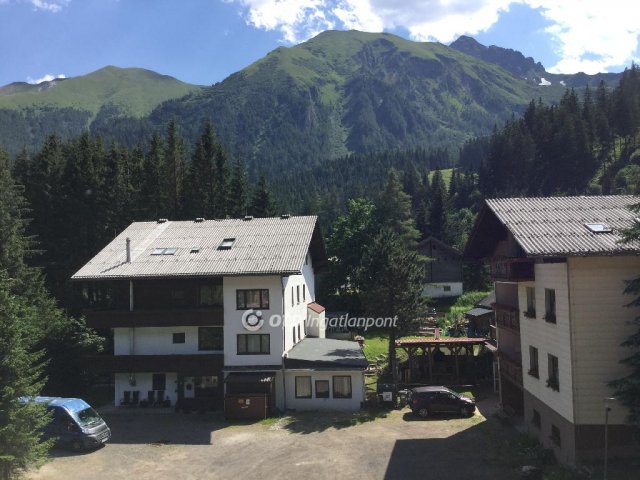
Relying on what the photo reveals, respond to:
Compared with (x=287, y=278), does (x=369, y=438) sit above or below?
below

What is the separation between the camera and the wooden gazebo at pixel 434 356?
37.5 metres

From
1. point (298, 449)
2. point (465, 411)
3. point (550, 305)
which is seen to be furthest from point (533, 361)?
point (298, 449)

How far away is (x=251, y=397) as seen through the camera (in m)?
31.3

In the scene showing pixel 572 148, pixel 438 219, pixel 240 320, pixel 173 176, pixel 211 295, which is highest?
pixel 572 148

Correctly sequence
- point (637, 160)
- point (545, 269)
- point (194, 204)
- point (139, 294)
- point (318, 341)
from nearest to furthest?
point (545, 269) < point (139, 294) < point (318, 341) < point (194, 204) < point (637, 160)

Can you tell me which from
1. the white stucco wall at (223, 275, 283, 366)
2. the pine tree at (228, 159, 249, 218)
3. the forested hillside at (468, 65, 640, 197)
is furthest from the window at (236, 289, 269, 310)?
the forested hillside at (468, 65, 640, 197)

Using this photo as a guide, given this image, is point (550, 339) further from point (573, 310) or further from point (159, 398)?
point (159, 398)

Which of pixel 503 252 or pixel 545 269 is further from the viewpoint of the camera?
pixel 503 252

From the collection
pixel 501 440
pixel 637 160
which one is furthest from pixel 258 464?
pixel 637 160

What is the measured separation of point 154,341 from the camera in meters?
34.3

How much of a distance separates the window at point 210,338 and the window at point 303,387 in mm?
5460

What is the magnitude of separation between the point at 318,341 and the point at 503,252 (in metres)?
17.8

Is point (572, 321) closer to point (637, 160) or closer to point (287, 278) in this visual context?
point (287, 278)

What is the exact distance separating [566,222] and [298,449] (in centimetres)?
1610
